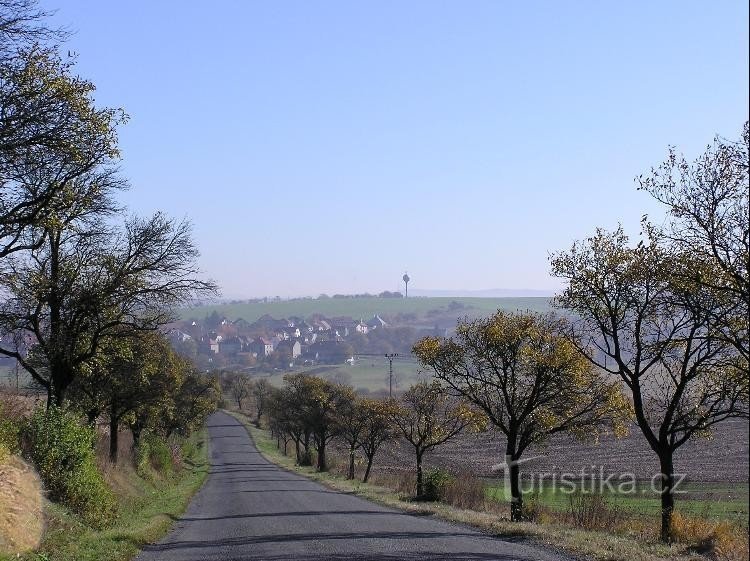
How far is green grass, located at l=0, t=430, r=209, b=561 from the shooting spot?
14.7 meters

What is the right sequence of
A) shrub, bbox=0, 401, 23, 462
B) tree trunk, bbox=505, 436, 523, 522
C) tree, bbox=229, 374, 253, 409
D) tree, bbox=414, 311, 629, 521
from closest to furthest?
1. shrub, bbox=0, 401, 23, 462
2. tree trunk, bbox=505, 436, 523, 522
3. tree, bbox=414, 311, 629, 521
4. tree, bbox=229, 374, 253, 409

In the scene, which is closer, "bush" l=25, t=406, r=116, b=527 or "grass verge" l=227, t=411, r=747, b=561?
"grass verge" l=227, t=411, r=747, b=561

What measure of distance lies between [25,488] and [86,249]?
8494mm

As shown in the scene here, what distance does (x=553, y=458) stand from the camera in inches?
2598

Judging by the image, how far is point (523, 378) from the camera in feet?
93.9

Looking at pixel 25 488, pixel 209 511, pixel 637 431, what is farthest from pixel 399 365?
pixel 25 488

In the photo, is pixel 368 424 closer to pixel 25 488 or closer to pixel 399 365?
pixel 25 488

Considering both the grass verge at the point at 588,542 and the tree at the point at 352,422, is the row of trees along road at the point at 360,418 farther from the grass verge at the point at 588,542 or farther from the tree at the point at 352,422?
the grass verge at the point at 588,542

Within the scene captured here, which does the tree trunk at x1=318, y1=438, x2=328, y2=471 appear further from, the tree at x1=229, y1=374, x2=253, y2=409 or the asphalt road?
the tree at x1=229, y1=374, x2=253, y2=409

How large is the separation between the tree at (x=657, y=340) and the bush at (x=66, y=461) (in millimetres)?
14007

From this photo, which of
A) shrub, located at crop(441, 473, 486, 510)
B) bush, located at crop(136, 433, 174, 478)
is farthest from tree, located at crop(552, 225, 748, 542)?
bush, located at crop(136, 433, 174, 478)

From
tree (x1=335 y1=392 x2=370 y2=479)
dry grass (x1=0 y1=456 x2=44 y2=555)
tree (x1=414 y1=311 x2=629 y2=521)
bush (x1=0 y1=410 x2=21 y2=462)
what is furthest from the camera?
tree (x1=335 y1=392 x2=370 y2=479)

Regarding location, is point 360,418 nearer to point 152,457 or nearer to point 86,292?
point 152,457

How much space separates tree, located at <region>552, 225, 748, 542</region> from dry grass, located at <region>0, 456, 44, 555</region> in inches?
540
